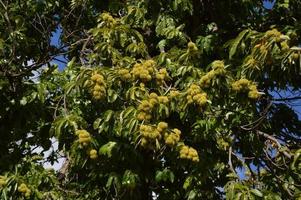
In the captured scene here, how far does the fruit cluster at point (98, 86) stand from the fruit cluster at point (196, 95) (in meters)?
0.56

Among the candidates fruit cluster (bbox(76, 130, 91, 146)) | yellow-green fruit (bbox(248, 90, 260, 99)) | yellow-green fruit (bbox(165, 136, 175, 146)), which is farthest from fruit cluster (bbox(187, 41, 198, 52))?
fruit cluster (bbox(76, 130, 91, 146))

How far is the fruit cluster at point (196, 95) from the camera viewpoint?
3.46m

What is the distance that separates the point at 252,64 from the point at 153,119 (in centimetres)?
80

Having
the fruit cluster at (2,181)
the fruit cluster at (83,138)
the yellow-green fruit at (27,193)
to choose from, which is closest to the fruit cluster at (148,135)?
the fruit cluster at (83,138)

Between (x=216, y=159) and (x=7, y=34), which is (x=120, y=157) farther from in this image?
(x=7, y=34)

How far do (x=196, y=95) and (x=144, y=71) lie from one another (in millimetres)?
385

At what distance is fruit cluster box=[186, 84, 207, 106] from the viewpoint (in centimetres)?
346

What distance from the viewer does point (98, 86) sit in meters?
3.58

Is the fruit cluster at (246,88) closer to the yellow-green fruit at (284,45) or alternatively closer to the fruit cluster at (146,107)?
the yellow-green fruit at (284,45)

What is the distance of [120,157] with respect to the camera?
148 inches

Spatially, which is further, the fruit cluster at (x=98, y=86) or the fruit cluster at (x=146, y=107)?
the fruit cluster at (x=98, y=86)

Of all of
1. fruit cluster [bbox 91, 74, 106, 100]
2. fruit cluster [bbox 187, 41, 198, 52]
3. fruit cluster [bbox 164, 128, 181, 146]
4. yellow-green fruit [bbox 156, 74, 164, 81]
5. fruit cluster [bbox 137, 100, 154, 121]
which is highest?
fruit cluster [bbox 187, 41, 198, 52]

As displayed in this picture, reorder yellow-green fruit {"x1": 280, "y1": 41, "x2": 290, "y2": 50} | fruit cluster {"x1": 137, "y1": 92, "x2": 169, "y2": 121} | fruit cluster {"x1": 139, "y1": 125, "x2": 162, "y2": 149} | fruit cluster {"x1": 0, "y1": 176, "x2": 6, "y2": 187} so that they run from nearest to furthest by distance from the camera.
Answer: fruit cluster {"x1": 139, "y1": 125, "x2": 162, "y2": 149} → fruit cluster {"x1": 137, "y1": 92, "x2": 169, "y2": 121} → yellow-green fruit {"x1": 280, "y1": 41, "x2": 290, "y2": 50} → fruit cluster {"x1": 0, "y1": 176, "x2": 6, "y2": 187}

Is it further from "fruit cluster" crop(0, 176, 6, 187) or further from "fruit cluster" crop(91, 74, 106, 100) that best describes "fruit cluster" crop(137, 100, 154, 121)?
"fruit cluster" crop(0, 176, 6, 187)
